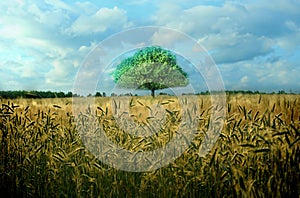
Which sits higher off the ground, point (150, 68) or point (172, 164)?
point (150, 68)

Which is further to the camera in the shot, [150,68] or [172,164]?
[150,68]

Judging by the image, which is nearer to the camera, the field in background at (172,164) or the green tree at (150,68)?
the field in background at (172,164)

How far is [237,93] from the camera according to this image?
394 centimetres

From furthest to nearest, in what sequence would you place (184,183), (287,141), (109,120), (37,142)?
(37,142) < (109,120) < (184,183) < (287,141)

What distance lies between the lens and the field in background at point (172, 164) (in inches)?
113

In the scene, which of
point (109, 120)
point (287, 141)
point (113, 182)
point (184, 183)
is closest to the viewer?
point (287, 141)

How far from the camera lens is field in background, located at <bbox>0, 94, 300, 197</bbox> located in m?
2.86

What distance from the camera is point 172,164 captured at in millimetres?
3260

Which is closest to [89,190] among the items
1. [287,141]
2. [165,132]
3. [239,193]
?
[165,132]

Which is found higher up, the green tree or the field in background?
the green tree

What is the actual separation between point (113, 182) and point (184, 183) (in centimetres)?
59

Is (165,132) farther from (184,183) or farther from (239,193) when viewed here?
(239,193)

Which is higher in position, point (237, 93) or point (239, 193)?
point (237, 93)

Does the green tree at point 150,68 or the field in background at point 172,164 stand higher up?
the green tree at point 150,68
